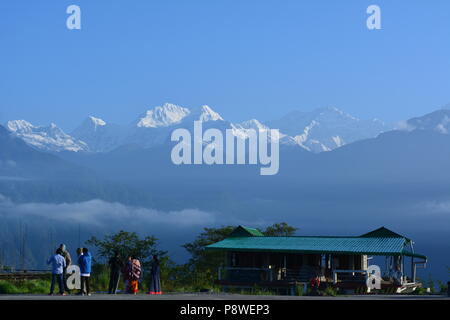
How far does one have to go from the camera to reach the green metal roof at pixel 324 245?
43.7 m

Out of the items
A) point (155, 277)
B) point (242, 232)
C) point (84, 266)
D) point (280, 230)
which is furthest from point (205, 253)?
point (84, 266)

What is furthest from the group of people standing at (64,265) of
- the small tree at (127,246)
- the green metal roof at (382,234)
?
the small tree at (127,246)

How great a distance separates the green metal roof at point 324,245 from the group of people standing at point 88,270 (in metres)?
16.0

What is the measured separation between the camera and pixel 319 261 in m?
46.3

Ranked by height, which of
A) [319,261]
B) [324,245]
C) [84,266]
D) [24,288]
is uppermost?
[324,245]

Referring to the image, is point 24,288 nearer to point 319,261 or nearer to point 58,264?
point 58,264

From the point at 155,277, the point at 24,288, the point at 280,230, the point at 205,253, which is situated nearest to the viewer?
the point at 155,277

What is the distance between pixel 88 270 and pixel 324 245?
2076 cm

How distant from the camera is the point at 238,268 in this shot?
151 ft

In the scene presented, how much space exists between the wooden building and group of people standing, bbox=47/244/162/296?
15.5 metres

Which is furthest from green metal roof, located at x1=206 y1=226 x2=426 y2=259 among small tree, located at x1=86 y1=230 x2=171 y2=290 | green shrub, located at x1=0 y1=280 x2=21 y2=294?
green shrub, located at x1=0 y1=280 x2=21 y2=294

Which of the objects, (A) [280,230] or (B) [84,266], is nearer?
(B) [84,266]

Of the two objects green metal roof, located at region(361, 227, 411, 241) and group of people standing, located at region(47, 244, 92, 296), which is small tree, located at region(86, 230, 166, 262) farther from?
group of people standing, located at region(47, 244, 92, 296)
